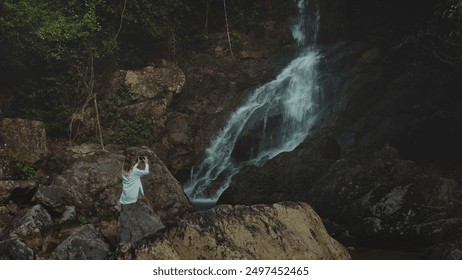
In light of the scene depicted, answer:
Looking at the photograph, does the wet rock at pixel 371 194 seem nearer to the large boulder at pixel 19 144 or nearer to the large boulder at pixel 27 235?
the large boulder at pixel 27 235

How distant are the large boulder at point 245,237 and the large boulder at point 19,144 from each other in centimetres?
839

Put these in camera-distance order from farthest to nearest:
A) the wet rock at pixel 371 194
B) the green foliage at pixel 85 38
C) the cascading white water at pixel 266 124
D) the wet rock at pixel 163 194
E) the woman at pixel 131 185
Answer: the green foliage at pixel 85 38 < the cascading white water at pixel 266 124 < the wet rock at pixel 163 194 < the wet rock at pixel 371 194 < the woman at pixel 131 185

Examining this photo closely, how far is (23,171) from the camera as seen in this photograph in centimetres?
1316

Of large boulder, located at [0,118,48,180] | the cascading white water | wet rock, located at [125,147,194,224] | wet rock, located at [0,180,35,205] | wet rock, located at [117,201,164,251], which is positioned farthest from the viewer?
the cascading white water

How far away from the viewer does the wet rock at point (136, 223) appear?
7816mm

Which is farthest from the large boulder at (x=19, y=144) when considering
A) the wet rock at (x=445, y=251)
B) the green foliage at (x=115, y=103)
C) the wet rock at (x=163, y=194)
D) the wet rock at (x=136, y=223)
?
the wet rock at (x=445, y=251)

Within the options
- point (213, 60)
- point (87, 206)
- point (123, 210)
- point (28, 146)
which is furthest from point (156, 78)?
point (123, 210)

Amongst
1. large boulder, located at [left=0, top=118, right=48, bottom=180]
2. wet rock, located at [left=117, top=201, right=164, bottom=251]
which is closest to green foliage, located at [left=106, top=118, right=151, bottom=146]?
large boulder, located at [left=0, top=118, right=48, bottom=180]

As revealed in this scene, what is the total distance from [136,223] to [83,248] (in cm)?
98

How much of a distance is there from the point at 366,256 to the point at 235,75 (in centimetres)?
1088

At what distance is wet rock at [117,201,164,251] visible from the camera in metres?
7.82

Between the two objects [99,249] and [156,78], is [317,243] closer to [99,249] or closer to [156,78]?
[99,249]

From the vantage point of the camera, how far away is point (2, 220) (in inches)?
407

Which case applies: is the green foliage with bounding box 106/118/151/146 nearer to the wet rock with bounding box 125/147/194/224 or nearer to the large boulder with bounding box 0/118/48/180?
the large boulder with bounding box 0/118/48/180
